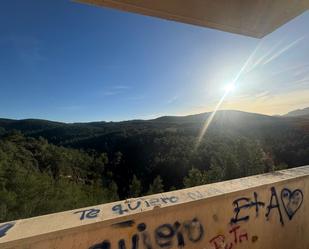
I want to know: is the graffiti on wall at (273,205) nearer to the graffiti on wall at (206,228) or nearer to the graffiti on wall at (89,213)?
the graffiti on wall at (206,228)

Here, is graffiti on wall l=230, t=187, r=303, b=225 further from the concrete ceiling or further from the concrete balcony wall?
the concrete ceiling

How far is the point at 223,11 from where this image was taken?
1.45m

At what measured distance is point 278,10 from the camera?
1474 millimetres

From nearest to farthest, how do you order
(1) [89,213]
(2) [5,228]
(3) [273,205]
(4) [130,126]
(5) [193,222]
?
(2) [5,228], (1) [89,213], (5) [193,222], (3) [273,205], (4) [130,126]

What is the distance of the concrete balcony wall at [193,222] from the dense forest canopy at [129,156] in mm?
8289

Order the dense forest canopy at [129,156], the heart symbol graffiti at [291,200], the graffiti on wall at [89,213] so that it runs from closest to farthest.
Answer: the graffiti on wall at [89,213] → the heart symbol graffiti at [291,200] → the dense forest canopy at [129,156]

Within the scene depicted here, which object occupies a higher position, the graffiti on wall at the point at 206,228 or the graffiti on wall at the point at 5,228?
the graffiti on wall at the point at 5,228

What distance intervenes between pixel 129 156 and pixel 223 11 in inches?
1649

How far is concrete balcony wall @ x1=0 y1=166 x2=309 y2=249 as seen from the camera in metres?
1.03

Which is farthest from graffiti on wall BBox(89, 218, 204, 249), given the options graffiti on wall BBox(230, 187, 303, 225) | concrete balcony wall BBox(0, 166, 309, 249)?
graffiti on wall BBox(230, 187, 303, 225)

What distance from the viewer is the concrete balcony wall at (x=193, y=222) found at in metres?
1.03

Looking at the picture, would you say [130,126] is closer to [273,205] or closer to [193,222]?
[273,205]

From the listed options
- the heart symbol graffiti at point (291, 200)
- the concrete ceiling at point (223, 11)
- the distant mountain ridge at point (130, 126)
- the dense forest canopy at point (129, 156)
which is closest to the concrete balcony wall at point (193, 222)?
the heart symbol graffiti at point (291, 200)

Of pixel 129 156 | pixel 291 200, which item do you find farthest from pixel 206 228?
pixel 129 156
